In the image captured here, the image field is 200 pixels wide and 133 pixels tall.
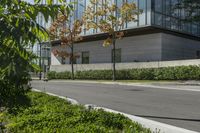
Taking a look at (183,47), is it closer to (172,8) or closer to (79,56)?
(172,8)

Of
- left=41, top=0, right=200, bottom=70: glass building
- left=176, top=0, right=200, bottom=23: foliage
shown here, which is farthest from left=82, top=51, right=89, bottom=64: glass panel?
left=176, top=0, right=200, bottom=23: foliage

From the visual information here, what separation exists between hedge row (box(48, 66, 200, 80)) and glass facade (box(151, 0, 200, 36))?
691 cm

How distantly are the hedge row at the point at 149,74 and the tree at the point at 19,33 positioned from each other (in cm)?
2969

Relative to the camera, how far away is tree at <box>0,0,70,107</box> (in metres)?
3.18

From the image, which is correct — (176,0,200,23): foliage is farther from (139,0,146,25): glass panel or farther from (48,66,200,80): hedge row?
(48,66,200,80): hedge row

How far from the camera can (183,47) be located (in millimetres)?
48438

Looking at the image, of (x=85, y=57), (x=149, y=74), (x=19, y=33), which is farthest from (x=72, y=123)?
(x=85, y=57)

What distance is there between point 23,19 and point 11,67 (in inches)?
17.2

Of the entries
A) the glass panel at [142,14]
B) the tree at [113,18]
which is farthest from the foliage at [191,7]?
the tree at [113,18]

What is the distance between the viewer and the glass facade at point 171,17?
4431 centimetres

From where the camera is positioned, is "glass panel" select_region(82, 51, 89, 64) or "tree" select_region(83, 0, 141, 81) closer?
"tree" select_region(83, 0, 141, 81)

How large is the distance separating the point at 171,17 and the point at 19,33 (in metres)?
45.3

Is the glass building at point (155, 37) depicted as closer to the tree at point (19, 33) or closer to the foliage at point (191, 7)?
the foliage at point (191, 7)

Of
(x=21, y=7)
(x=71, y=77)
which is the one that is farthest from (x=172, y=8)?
(x=21, y=7)
